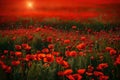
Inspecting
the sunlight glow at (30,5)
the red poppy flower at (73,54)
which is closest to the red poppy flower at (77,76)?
the red poppy flower at (73,54)

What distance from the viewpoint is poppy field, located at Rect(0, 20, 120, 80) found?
3.00m

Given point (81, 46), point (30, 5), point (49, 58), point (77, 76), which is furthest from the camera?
point (30, 5)

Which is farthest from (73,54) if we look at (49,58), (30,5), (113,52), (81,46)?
(30,5)

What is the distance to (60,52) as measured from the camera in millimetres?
3230

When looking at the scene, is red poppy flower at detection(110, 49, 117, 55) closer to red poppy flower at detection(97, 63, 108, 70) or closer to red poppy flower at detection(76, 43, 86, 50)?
red poppy flower at detection(97, 63, 108, 70)

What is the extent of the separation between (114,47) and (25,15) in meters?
1.09

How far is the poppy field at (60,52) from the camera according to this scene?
9.85 feet

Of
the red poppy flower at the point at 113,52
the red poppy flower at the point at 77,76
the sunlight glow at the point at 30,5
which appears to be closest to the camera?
the red poppy flower at the point at 77,76

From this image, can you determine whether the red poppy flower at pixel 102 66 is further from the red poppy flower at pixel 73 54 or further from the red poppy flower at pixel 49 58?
the red poppy flower at pixel 49 58

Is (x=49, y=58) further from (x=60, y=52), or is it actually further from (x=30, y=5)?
(x=30, y=5)

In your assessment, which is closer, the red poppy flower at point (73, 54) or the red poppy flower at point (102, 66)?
the red poppy flower at point (102, 66)

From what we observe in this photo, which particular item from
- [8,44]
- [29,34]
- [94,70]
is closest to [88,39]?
[94,70]

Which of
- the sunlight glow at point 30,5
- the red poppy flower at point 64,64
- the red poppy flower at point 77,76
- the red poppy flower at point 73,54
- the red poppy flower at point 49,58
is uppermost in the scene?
the sunlight glow at point 30,5

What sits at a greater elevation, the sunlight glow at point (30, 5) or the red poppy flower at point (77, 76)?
the sunlight glow at point (30, 5)
